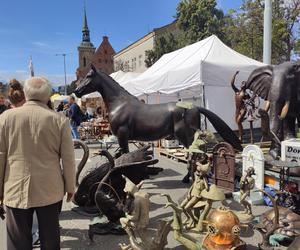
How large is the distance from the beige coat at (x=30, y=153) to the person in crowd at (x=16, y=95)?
47.7 inches

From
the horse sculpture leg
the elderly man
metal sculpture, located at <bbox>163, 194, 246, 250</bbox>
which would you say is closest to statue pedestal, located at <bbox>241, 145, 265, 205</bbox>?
metal sculpture, located at <bbox>163, 194, 246, 250</bbox>

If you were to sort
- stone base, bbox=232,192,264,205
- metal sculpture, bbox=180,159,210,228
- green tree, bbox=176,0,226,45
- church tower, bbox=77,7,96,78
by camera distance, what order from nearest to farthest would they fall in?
metal sculpture, bbox=180,159,210,228 < stone base, bbox=232,192,264,205 < green tree, bbox=176,0,226,45 < church tower, bbox=77,7,96,78

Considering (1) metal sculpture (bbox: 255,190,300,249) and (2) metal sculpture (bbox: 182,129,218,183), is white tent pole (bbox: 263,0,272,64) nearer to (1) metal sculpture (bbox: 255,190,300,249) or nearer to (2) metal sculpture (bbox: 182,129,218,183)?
(2) metal sculpture (bbox: 182,129,218,183)

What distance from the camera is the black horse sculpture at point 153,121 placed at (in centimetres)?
500

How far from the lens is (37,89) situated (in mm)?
2281

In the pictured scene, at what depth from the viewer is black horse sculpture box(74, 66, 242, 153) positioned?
5.00 metres

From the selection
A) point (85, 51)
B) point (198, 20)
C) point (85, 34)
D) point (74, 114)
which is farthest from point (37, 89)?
point (85, 34)

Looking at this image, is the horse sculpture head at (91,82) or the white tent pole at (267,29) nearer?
the horse sculpture head at (91,82)

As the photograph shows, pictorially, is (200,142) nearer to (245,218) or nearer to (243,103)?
(245,218)

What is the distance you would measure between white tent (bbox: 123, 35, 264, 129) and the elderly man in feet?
16.8

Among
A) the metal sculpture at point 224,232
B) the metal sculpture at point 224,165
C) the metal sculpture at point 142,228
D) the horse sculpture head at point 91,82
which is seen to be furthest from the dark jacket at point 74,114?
the metal sculpture at point 224,232

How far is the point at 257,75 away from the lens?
5.24 m

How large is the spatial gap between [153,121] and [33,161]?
9.93 ft

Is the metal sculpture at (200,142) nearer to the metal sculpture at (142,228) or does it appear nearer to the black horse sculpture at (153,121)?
the black horse sculpture at (153,121)
